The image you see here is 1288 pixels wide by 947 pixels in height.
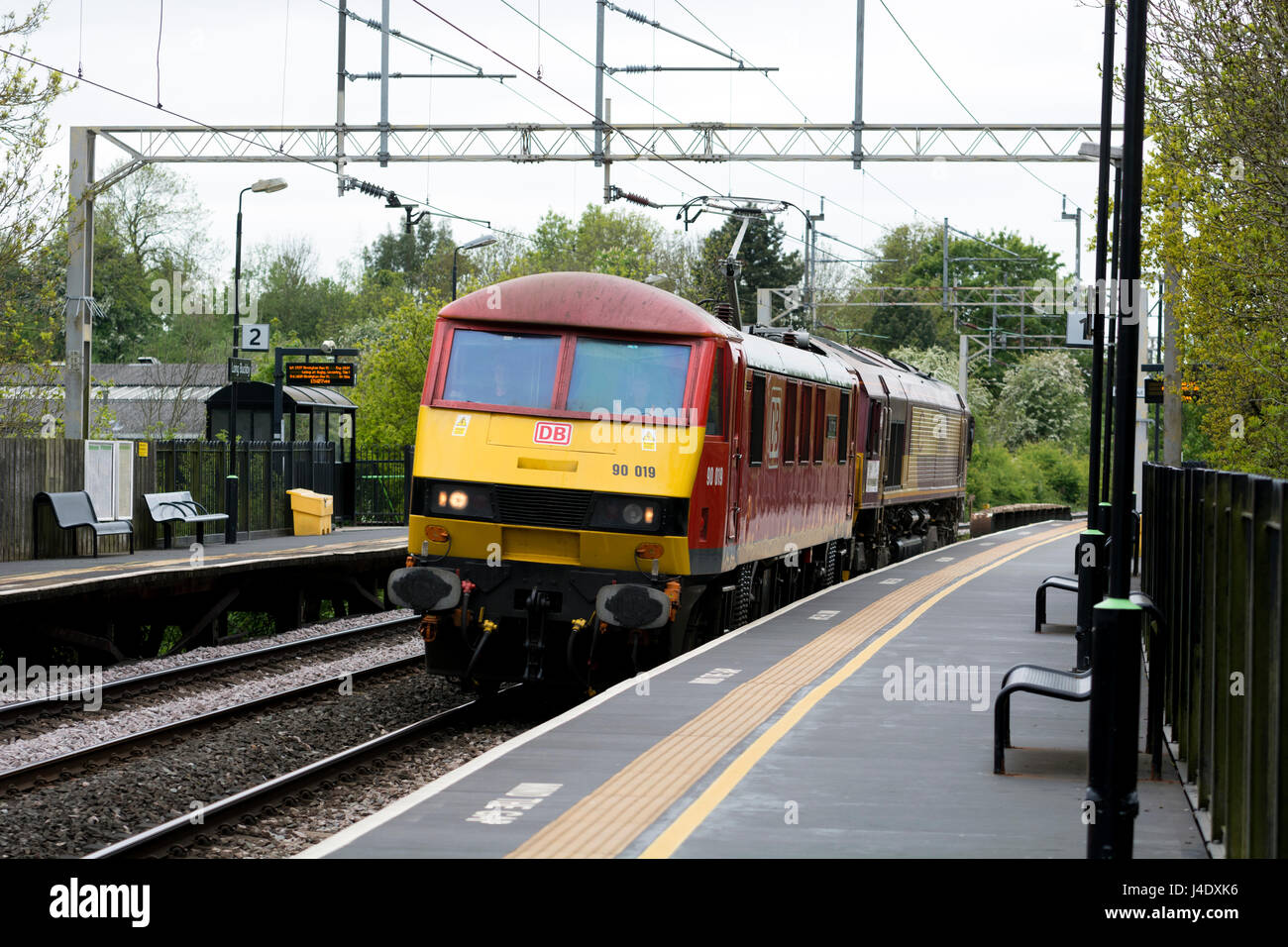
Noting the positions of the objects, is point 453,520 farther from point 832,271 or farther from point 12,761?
point 832,271

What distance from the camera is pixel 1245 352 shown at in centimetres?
1948

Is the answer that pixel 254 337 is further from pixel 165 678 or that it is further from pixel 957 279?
pixel 957 279

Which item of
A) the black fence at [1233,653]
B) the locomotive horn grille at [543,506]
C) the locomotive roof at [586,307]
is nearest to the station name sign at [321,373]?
the locomotive roof at [586,307]

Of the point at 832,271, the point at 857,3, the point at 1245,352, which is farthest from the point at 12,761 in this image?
the point at 832,271

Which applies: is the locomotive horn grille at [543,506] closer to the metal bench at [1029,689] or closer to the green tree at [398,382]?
the metal bench at [1029,689]

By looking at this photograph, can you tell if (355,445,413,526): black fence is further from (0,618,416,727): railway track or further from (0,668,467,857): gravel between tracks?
(0,668,467,857): gravel between tracks

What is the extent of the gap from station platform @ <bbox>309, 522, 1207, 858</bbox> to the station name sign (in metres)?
23.4

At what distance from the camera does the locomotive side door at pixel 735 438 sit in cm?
1460

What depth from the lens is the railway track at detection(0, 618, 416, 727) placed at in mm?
14500

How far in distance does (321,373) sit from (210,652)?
57.0 ft

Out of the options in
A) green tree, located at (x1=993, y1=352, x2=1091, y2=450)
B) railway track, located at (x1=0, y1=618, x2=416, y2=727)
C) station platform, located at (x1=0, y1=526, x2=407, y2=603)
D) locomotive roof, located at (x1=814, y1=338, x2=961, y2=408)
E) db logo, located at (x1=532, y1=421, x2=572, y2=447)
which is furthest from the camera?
green tree, located at (x1=993, y1=352, x2=1091, y2=450)

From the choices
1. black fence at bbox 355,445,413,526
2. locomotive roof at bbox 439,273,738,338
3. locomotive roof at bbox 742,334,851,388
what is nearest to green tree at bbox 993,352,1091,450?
black fence at bbox 355,445,413,526

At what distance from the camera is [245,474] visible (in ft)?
100
